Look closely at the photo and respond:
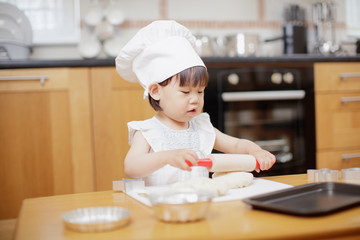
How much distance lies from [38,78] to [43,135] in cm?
29

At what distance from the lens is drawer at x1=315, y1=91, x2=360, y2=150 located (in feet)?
8.28

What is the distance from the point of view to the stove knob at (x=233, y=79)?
2.36 metres

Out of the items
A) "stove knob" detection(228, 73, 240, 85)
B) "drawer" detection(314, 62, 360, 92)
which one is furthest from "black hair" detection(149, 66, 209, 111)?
"drawer" detection(314, 62, 360, 92)

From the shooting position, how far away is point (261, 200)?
658mm

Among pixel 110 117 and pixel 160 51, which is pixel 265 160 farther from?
pixel 110 117

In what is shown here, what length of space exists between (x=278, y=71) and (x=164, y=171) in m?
1.53

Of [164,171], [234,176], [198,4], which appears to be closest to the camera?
[234,176]

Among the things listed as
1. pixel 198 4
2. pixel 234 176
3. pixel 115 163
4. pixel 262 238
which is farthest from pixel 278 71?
pixel 262 238

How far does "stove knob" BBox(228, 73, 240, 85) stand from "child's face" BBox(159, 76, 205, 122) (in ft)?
3.90

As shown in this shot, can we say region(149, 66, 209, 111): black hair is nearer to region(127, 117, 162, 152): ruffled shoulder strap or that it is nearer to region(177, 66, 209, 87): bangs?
region(177, 66, 209, 87): bangs

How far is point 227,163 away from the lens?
908mm

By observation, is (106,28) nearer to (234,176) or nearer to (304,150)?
(304,150)

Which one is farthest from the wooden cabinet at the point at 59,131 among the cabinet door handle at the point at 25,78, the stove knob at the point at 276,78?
the stove knob at the point at 276,78

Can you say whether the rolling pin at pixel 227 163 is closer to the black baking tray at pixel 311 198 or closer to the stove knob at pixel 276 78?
the black baking tray at pixel 311 198
